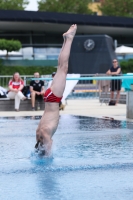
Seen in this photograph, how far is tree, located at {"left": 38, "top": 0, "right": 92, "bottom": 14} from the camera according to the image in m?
58.5

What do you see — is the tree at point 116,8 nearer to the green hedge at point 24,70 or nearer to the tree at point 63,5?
the tree at point 63,5

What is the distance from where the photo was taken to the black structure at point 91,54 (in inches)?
1048

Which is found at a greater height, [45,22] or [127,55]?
[45,22]

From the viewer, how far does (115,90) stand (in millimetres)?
18609

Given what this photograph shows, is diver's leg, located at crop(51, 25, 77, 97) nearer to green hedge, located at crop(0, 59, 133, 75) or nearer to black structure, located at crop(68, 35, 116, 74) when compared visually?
black structure, located at crop(68, 35, 116, 74)

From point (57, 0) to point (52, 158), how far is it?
54.6 metres

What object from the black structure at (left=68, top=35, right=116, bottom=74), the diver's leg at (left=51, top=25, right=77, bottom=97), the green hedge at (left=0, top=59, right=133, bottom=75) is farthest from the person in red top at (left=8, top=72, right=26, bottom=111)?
the green hedge at (left=0, top=59, right=133, bottom=75)

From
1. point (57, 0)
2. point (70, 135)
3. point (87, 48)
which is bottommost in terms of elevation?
point (70, 135)

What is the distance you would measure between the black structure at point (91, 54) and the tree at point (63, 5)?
31.9 meters

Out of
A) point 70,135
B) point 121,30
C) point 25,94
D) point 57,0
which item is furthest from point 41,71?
point 70,135

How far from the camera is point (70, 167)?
539 cm

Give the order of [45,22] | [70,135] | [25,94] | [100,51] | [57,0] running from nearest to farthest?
1. [70,135]
2. [25,94]
3. [100,51]
4. [45,22]
5. [57,0]

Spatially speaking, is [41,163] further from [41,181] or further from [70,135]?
[70,135]

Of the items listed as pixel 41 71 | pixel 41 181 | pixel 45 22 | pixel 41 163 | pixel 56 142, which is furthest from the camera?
pixel 45 22
